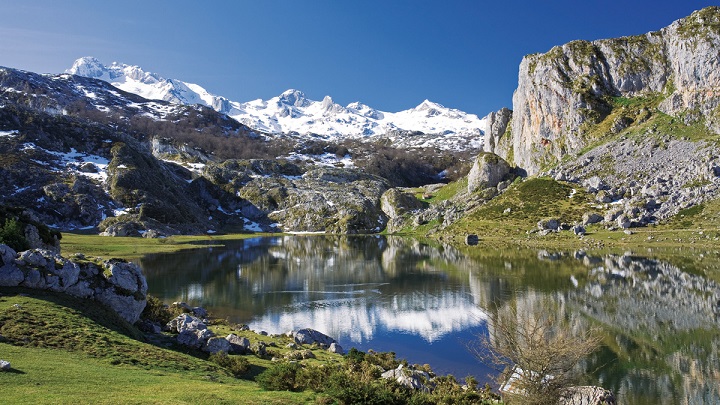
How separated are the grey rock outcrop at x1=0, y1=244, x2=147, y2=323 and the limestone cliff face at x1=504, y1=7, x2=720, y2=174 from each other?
179m

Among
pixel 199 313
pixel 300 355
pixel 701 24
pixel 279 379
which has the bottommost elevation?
pixel 300 355

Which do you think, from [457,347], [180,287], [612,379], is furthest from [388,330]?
[180,287]

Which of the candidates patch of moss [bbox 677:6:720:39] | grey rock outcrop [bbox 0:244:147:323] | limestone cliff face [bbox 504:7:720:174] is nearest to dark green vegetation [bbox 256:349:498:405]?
grey rock outcrop [bbox 0:244:147:323]

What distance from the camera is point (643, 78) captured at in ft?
595

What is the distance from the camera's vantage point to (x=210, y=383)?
901 inches

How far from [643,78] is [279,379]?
692 feet

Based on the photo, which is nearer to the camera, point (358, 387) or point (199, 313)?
point (358, 387)

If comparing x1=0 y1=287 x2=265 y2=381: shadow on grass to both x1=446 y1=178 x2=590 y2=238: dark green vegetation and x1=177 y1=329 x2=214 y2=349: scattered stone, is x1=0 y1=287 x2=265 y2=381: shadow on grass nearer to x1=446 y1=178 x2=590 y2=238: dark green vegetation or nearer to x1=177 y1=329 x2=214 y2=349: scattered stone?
x1=177 y1=329 x2=214 y2=349: scattered stone

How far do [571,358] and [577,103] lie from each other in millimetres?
198359

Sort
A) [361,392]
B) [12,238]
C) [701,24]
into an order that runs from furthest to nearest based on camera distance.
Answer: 1. [701,24]
2. [12,238]
3. [361,392]

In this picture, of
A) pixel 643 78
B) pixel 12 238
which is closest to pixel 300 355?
pixel 12 238

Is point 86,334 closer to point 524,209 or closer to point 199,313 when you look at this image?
point 199,313

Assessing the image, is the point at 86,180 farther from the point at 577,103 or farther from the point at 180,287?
the point at 577,103

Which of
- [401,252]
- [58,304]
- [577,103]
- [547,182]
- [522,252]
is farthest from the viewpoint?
[577,103]
